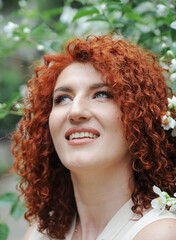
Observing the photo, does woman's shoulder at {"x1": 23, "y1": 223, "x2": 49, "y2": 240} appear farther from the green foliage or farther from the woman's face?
the woman's face

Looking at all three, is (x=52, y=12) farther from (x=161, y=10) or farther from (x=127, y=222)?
(x=127, y=222)

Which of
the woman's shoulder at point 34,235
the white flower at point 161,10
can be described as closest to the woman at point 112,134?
the woman's shoulder at point 34,235

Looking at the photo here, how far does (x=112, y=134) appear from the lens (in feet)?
4.48

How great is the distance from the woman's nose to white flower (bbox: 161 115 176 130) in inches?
10.7

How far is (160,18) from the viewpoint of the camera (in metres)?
1.95

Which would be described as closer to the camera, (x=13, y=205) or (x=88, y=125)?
(x=88, y=125)

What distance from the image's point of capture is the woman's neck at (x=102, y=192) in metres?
1.45

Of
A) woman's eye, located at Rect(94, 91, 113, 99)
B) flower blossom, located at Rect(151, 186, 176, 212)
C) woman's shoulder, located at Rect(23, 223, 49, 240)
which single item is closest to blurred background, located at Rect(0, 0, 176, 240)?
woman's shoulder, located at Rect(23, 223, 49, 240)

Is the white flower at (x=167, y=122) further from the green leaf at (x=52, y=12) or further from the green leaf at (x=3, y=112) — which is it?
the green leaf at (x=52, y=12)

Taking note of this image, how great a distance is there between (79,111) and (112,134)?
150 millimetres

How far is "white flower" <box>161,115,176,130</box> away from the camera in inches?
51.6

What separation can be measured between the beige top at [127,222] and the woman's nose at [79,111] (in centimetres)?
38

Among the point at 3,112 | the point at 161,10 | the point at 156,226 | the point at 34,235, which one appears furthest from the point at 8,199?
the point at 161,10

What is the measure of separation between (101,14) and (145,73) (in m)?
0.55
